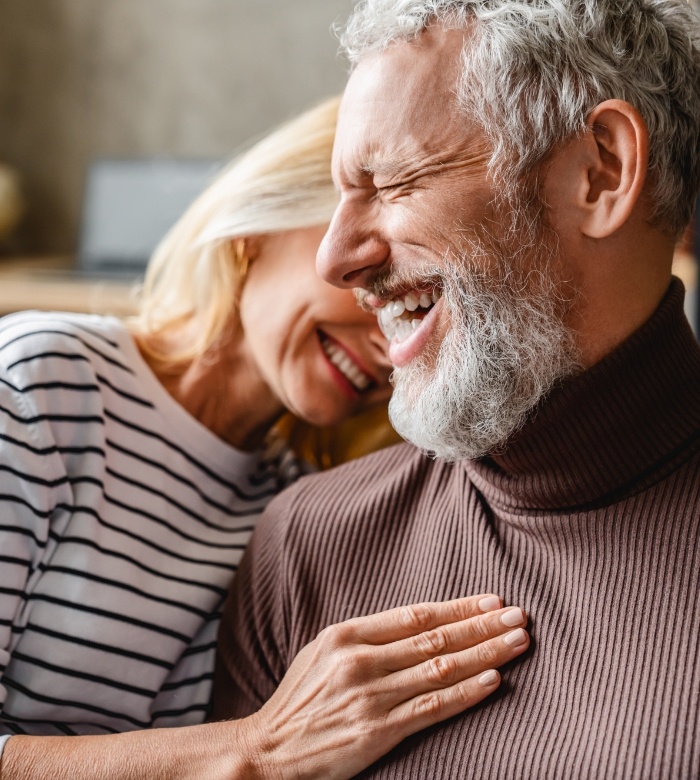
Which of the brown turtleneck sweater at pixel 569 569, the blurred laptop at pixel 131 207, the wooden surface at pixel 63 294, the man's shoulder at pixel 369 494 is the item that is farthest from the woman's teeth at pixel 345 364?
the blurred laptop at pixel 131 207

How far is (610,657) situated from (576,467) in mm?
203

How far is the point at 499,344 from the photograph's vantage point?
40.5 inches

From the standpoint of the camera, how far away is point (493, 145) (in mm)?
1001

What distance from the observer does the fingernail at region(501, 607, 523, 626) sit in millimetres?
987

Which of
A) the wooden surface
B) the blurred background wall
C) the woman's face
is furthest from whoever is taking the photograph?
the blurred background wall

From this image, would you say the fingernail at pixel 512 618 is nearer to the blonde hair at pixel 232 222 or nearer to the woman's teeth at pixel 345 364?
the woman's teeth at pixel 345 364

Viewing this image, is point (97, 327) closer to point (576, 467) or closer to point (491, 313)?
point (491, 313)

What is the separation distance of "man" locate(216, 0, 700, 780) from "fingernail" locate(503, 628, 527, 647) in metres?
0.02

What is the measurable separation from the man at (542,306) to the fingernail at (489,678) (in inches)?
0.9

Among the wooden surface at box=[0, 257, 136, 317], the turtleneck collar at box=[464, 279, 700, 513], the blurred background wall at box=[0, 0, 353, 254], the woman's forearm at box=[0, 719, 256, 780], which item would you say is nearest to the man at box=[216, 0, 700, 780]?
the turtleneck collar at box=[464, 279, 700, 513]

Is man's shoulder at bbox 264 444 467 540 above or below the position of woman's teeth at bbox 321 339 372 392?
below

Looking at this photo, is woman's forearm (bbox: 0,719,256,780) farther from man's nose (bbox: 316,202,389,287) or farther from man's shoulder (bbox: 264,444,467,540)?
man's nose (bbox: 316,202,389,287)

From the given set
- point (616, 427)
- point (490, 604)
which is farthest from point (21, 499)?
point (616, 427)

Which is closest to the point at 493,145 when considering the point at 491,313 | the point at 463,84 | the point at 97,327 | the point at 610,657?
the point at 463,84
